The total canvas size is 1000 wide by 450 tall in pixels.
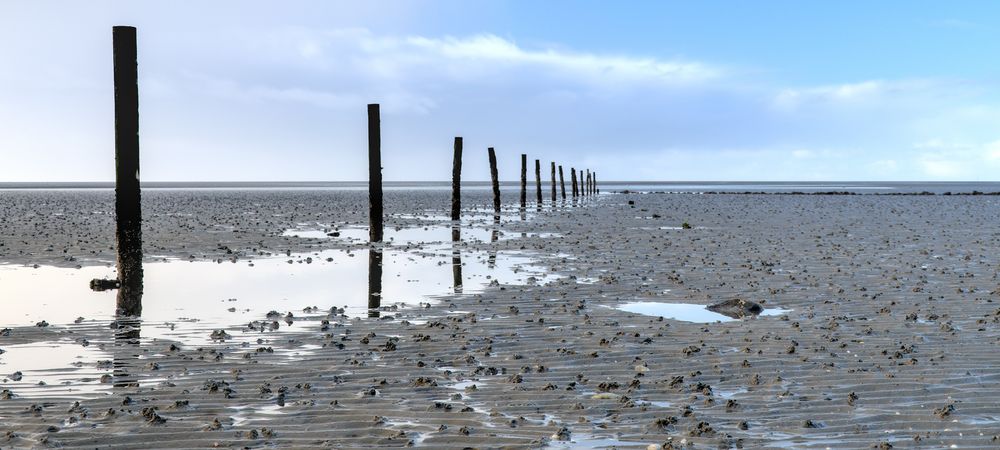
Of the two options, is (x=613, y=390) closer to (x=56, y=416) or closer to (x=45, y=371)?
(x=56, y=416)

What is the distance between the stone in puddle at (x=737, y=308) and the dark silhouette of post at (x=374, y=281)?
4.27 m

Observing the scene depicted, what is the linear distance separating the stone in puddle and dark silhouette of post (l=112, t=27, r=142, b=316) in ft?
31.3

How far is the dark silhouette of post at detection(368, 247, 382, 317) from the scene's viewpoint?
12047 millimetres

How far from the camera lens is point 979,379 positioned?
746 centimetres

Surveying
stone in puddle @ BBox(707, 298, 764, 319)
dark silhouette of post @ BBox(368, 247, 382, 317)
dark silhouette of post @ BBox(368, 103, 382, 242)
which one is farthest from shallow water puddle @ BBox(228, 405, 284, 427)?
dark silhouette of post @ BBox(368, 103, 382, 242)

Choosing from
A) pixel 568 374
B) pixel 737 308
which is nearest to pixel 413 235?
pixel 737 308

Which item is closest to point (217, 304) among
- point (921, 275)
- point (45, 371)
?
point (45, 371)

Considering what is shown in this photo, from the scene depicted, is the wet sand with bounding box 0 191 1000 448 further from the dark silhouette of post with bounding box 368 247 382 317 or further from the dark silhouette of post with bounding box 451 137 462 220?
the dark silhouette of post with bounding box 451 137 462 220

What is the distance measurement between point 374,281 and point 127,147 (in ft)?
16.4

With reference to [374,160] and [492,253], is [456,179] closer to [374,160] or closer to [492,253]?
[374,160]

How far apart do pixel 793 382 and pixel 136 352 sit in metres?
6.00

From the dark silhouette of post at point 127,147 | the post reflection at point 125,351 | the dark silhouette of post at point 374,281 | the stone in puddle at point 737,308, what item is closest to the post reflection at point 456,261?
the dark silhouette of post at point 374,281

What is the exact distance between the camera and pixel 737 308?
11.6m

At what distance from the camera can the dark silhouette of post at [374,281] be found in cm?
1205
